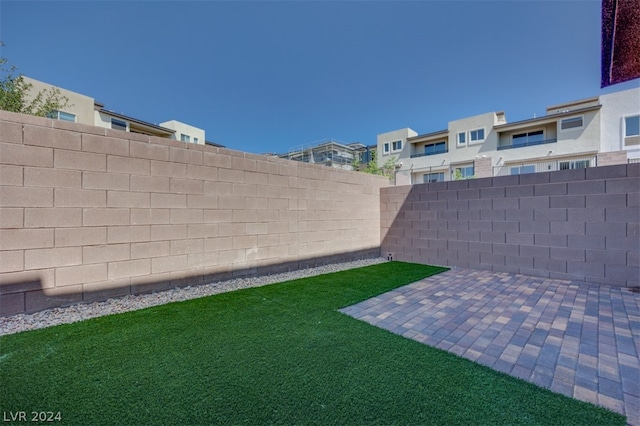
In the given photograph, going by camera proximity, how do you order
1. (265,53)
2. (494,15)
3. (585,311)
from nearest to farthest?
(585,311) → (494,15) → (265,53)

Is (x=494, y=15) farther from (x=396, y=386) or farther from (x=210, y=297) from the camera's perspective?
(x=210, y=297)

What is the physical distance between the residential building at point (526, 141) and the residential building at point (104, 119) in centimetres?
1604

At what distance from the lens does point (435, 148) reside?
69.1ft

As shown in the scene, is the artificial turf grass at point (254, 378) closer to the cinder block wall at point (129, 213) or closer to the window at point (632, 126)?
the cinder block wall at point (129, 213)

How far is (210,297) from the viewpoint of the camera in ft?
12.1

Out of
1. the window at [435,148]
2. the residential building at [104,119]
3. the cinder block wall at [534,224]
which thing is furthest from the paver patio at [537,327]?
the window at [435,148]

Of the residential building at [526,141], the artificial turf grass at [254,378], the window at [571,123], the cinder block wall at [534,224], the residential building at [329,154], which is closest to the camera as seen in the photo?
the artificial turf grass at [254,378]

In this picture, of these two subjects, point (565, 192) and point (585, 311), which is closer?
point (585, 311)

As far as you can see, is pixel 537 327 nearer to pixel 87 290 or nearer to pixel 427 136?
pixel 87 290

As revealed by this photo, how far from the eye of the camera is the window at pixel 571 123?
589 inches

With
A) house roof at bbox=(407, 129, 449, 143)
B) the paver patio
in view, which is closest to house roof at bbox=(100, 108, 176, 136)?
house roof at bbox=(407, 129, 449, 143)

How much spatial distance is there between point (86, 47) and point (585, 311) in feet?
35.0

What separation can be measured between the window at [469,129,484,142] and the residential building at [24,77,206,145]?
1805 cm

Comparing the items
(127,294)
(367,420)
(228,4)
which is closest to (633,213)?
(367,420)
